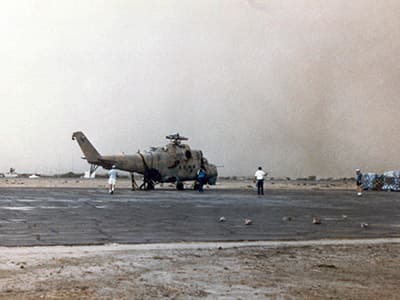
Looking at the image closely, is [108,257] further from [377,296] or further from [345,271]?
[377,296]

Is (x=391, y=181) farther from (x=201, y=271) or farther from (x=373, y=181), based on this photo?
(x=201, y=271)

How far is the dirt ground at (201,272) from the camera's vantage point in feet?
21.4

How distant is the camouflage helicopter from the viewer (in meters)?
41.2

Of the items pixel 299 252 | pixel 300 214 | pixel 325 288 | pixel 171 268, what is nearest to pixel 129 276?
pixel 171 268

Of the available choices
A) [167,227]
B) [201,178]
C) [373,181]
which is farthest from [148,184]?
[167,227]

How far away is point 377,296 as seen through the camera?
650 cm

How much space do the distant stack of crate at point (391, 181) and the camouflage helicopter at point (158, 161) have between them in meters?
21.2

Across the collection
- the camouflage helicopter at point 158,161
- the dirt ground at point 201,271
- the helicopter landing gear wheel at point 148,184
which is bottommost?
the dirt ground at point 201,271

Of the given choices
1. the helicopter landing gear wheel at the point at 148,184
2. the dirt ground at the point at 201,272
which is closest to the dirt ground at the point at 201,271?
the dirt ground at the point at 201,272

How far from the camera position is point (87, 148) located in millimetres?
41969

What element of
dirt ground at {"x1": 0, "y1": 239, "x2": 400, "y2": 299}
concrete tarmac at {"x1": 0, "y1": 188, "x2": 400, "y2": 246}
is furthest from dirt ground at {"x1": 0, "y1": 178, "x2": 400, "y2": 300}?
concrete tarmac at {"x1": 0, "y1": 188, "x2": 400, "y2": 246}

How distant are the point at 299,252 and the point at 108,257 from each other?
365 cm

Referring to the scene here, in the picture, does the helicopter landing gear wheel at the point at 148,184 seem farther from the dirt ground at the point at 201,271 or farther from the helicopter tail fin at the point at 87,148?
the dirt ground at the point at 201,271

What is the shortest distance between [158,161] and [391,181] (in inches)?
1049
